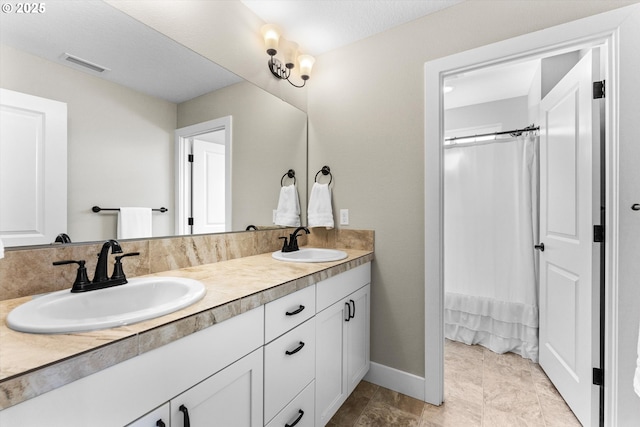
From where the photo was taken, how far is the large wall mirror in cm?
95

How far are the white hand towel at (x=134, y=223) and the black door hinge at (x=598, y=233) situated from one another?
211cm

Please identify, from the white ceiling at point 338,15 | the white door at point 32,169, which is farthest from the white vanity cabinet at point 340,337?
the white ceiling at point 338,15

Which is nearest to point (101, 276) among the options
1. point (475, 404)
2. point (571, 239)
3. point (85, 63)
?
point (85, 63)

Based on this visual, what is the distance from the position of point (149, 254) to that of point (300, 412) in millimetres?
928

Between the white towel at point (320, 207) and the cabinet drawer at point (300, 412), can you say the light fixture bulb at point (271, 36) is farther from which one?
the cabinet drawer at point (300, 412)

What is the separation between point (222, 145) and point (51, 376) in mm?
1279

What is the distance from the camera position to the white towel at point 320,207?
6.69ft

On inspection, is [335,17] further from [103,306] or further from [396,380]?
[396,380]

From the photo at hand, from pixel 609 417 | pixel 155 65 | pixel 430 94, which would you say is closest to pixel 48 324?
pixel 155 65

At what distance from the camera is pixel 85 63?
1051 mm

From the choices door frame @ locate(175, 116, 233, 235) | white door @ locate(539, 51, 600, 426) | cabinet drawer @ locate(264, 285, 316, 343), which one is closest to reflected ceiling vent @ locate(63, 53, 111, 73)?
door frame @ locate(175, 116, 233, 235)

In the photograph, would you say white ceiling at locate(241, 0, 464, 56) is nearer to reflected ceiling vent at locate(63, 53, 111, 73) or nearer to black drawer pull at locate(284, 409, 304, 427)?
reflected ceiling vent at locate(63, 53, 111, 73)

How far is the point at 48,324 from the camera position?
0.65 metres

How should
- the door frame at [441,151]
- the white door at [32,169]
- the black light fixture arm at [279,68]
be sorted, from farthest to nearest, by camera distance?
the black light fixture arm at [279,68] → the door frame at [441,151] → the white door at [32,169]
